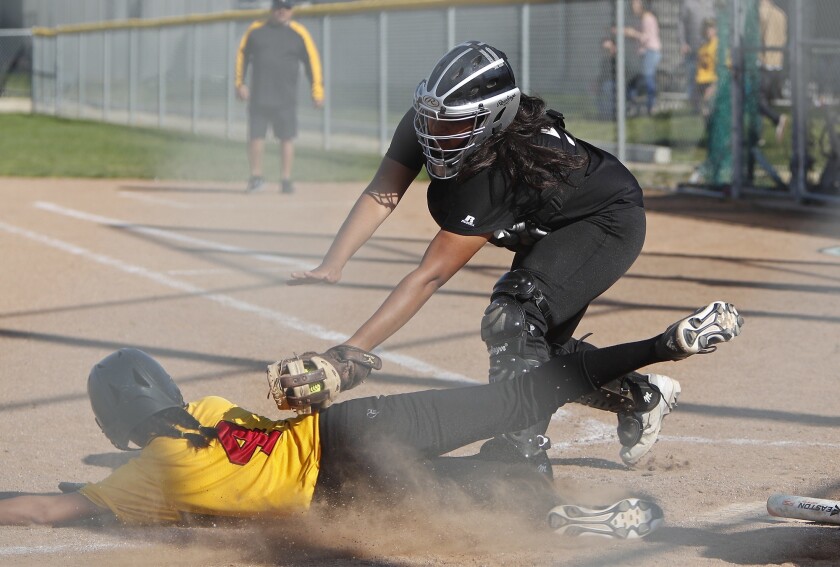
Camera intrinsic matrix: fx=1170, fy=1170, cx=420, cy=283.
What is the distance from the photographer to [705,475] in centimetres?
457

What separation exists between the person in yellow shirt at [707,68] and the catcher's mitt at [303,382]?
11072 mm

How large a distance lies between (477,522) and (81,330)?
3979mm

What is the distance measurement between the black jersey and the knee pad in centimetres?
22

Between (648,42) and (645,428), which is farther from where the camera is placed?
(648,42)

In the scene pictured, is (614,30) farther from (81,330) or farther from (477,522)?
(477,522)

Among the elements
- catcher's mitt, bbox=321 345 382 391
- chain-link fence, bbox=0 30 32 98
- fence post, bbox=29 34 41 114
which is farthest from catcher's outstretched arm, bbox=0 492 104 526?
chain-link fence, bbox=0 30 32 98

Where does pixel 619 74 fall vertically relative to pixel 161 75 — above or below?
Result: below

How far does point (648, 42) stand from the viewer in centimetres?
1472

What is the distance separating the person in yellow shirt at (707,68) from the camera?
14.0 m

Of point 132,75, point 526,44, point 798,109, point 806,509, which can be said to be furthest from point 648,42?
point 132,75

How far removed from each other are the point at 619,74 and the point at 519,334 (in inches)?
408

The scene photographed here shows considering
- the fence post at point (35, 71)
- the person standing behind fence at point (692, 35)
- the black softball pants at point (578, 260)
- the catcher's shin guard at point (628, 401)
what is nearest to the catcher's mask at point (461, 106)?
the black softball pants at point (578, 260)

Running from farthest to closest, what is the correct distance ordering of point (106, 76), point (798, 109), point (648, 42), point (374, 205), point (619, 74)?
1. point (106, 76)
2. point (648, 42)
3. point (619, 74)
4. point (798, 109)
5. point (374, 205)

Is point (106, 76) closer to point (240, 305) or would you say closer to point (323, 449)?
point (240, 305)
